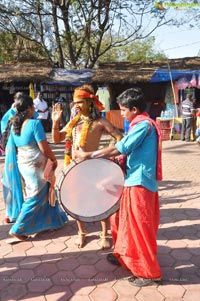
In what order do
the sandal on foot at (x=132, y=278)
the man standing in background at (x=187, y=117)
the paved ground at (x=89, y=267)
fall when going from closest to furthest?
1. the paved ground at (x=89, y=267)
2. the sandal on foot at (x=132, y=278)
3. the man standing in background at (x=187, y=117)

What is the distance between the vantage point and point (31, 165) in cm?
338

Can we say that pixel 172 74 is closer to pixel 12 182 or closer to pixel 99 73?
pixel 99 73

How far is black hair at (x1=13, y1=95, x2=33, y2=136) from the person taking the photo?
3301 mm

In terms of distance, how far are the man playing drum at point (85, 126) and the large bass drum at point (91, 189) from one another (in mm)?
529

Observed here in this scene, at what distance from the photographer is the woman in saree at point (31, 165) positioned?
3.25 metres

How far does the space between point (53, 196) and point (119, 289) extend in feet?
4.18

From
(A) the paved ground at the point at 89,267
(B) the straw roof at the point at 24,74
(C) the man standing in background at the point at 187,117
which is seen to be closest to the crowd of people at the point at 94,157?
(A) the paved ground at the point at 89,267

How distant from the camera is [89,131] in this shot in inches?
122

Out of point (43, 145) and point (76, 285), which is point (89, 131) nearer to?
point (43, 145)

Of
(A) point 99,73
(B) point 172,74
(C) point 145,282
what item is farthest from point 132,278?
(A) point 99,73

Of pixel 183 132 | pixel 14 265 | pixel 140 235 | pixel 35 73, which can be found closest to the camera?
pixel 140 235

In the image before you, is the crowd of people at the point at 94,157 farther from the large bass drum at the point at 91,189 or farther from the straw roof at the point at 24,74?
the straw roof at the point at 24,74

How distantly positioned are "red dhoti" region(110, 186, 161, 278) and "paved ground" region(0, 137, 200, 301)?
0.62 ft

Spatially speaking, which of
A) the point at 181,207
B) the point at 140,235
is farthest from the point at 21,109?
the point at 181,207
